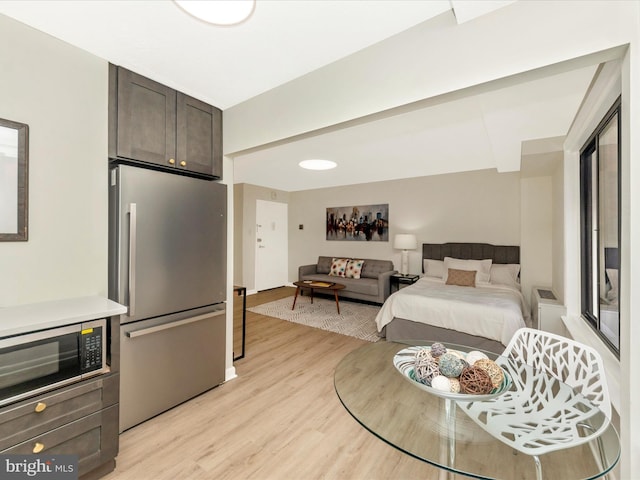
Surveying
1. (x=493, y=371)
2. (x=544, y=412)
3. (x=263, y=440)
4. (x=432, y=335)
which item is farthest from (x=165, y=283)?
(x=432, y=335)

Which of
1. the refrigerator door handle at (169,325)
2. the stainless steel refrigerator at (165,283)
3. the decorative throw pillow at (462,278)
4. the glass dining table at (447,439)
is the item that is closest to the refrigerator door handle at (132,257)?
the stainless steel refrigerator at (165,283)

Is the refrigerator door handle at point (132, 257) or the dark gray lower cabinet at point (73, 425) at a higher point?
the refrigerator door handle at point (132, 257)

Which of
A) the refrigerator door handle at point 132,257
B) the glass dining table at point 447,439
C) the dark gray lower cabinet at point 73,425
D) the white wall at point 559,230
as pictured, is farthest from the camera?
the white wall at point 559,230

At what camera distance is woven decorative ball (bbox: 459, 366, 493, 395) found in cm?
105

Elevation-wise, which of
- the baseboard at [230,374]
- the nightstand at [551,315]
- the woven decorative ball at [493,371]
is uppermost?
the woven decorative ball at [493,371]

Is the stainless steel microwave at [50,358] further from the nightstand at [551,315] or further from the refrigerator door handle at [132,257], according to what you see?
the nightstand at [551,315]

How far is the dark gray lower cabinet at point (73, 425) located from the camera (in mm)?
1225

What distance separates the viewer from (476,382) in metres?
1.06

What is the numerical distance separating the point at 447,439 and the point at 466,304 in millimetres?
2259

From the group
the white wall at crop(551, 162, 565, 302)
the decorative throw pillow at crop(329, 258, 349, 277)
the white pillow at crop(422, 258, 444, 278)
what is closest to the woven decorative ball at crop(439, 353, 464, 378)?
the white wall at crop(551, 162, 565, 302)

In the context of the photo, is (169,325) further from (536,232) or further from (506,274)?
(536,232)

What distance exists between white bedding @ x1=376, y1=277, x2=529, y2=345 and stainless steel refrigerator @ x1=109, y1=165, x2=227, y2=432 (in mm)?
2084

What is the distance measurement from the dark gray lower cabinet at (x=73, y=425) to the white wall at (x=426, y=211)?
497cm

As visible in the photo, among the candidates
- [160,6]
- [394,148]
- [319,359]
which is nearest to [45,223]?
[160,6]
